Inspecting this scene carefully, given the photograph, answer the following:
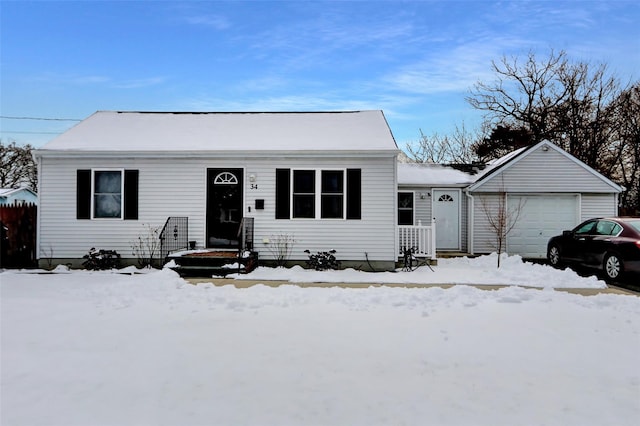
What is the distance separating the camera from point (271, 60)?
1591 cm

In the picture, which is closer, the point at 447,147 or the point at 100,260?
the point at 100,260

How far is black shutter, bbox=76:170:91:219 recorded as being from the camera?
11383mm

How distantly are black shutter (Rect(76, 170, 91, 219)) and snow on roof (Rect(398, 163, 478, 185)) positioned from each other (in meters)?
9.79

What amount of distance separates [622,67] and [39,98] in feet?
111

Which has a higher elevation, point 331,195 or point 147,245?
point 331,195

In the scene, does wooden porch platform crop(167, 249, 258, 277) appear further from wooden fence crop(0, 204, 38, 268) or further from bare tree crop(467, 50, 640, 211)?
bare tree crop(467, 50, 640, 211)

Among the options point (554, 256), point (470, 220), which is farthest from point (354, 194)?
point (554, 256)

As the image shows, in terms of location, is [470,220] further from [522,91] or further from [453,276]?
[522,91]

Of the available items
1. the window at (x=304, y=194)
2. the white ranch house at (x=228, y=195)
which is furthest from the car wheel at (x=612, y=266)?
the window at (x=304, y=194)

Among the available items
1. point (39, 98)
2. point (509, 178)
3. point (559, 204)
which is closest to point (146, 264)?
point (509, 178)

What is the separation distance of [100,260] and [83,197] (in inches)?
74.8

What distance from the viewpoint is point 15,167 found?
36594 mm

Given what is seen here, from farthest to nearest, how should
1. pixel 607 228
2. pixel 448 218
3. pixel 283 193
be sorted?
pixel 448 218
pixel 283 193
pixel 607 228

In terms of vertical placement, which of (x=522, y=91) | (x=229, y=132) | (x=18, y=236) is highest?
(x=522, y=91)
